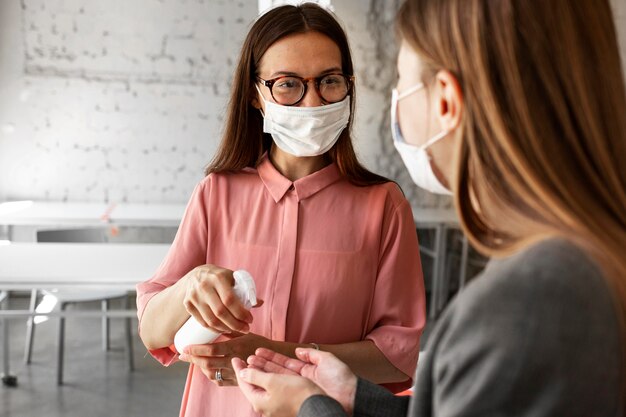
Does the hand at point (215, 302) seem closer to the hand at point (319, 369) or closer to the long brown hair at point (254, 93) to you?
the hand at point (319, 369)

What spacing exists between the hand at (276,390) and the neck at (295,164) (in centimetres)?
48

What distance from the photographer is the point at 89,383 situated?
11.7ft

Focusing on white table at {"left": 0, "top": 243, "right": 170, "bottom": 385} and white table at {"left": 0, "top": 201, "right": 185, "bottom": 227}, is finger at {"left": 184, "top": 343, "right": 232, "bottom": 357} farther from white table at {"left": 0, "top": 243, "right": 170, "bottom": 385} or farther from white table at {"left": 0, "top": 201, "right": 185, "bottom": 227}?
white table at {"left": 0, "top": 201, "right": 185, "bottom": 227}

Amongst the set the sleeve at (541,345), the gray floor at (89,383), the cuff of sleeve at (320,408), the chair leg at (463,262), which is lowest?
the gray floor at (89,383)

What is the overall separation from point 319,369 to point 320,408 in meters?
0.20

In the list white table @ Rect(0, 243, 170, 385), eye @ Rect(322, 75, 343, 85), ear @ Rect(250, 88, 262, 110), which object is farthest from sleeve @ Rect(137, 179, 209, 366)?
white table @ Rect(0, 243, 170, 385)

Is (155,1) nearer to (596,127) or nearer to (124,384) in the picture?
(124,384)

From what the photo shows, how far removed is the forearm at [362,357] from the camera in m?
1.11

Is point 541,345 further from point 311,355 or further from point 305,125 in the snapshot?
point 305,125

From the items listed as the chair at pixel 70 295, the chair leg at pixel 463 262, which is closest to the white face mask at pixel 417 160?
the chair at pixel 70 295

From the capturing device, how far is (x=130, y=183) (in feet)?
16.8

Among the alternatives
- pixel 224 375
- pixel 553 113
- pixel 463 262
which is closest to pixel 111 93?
pixel 463 262

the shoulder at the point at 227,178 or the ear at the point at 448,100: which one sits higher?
the ear at the point at 448,100

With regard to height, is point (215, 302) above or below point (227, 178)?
below
